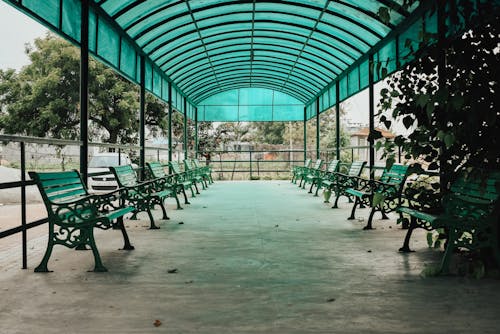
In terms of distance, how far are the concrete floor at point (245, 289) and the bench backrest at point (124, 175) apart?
39.6 inches

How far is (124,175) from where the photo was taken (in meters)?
7.82

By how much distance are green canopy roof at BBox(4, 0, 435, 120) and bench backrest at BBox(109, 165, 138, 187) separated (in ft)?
6.61

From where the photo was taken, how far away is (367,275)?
15.2 feet

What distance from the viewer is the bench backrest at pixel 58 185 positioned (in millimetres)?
4609

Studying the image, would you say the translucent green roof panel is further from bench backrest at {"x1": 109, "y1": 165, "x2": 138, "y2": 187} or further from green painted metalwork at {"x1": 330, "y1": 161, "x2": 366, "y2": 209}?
bench backrest at {"x1": 109, "y1": 165, "x2": 138, "y2": 187}

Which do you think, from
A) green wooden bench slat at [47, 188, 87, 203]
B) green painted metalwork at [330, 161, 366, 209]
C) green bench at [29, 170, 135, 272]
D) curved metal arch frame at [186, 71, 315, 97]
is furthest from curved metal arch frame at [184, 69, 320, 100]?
green bench at [29, 170, 135, 272]

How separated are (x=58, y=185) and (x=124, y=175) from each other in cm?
282

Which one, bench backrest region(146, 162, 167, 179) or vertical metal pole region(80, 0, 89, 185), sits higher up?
vertical metal pole region(80, 0, 89, 185)

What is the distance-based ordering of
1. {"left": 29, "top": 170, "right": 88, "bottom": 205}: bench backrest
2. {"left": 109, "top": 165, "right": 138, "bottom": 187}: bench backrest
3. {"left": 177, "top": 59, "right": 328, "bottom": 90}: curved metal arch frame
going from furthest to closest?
{"left": 177, "top": 59, "right": 328, "bottom": 90}: curved metal arch frame → {"left": 109, "top": 165, "right": 138, "bottom": 187}: bench backrest → {"left": 29, "top": 170, "right": 88, "bottom": 205}: bench backrest

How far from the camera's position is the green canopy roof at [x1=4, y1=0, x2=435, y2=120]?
849 cm

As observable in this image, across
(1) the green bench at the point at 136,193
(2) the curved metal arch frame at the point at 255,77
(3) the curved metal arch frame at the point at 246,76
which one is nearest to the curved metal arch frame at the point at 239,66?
(3) the curved metal arch frame at the point at 246,76

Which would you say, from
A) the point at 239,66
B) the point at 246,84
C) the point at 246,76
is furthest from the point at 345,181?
the point at 246,84

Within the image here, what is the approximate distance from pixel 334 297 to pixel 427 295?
75 centimetres

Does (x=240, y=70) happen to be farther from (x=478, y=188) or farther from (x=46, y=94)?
(x=46, y=94)
